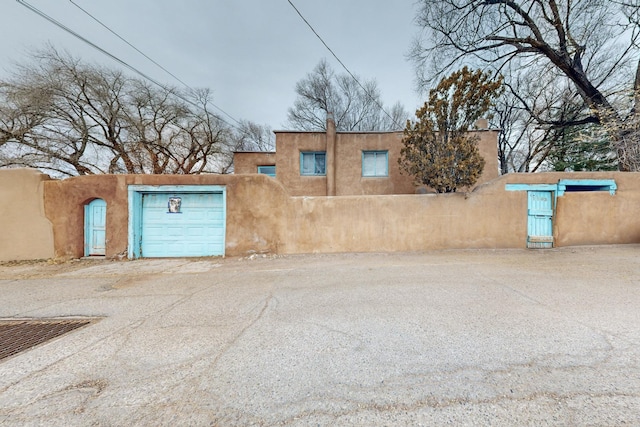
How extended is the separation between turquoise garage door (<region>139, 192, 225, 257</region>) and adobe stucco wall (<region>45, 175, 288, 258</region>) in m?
0.42

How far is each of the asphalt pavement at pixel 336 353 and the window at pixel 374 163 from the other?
25.9 ft

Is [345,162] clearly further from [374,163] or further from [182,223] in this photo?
[182,223]

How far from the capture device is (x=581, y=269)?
17.1ft

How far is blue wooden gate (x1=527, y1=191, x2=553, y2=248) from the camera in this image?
757 centimetres

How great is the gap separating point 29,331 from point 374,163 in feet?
39.3

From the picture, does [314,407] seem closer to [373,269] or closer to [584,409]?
[584,409]

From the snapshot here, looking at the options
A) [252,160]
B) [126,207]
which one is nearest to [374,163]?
[252,160]

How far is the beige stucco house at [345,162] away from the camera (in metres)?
11.7

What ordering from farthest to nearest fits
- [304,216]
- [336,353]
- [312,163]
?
1. [312,163]
2. [304,216]
3. [336,353]

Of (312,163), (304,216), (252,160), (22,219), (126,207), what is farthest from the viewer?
(252,160)

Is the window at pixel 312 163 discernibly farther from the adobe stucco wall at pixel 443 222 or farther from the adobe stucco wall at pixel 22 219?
the adobe stucco wall at pixel 22 219

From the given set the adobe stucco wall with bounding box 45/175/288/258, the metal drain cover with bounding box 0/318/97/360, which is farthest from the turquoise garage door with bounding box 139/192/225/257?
the metal drain cover with bounding box 0/318/97/360

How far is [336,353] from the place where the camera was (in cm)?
237

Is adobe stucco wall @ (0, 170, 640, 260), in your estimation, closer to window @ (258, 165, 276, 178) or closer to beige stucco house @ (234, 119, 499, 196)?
beige stucco house @ (234, 119, 499, 196)
